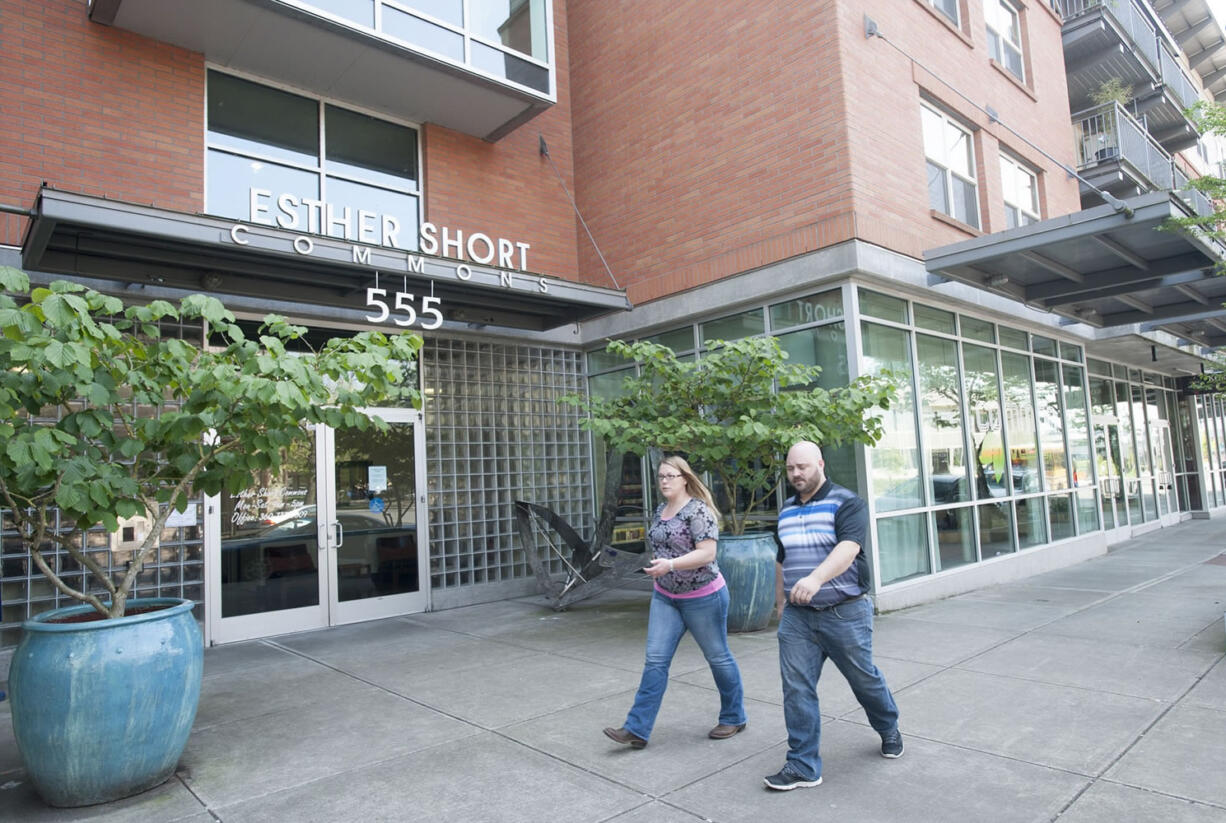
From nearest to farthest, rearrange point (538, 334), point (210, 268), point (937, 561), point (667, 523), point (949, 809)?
1. point (949, 809)
2. point (667, 523)
3. point (210, 268)
4. point (937, 561)
5. point (538, 334)

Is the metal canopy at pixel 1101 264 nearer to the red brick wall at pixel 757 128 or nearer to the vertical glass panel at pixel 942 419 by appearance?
the red brick wall at pixel 757 128

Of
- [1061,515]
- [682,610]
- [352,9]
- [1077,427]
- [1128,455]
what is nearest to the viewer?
[682,610]

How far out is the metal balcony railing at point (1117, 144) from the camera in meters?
15.4

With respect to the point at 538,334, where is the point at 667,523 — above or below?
below

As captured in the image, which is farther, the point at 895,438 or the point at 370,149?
the point at 370,149

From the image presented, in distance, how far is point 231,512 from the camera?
27.1ft

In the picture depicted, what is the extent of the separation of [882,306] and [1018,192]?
18.1ft

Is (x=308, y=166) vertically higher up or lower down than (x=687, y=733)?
higher up

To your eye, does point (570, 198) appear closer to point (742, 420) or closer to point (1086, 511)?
point (742, 420)

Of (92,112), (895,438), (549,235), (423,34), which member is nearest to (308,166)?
(423,34)

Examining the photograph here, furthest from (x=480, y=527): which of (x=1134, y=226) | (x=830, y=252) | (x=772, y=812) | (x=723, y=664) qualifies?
(x=1134, y=226)

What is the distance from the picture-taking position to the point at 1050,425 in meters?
12.1

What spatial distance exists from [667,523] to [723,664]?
0.87 m

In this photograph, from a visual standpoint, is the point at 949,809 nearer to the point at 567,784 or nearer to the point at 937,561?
the point at 567,784
